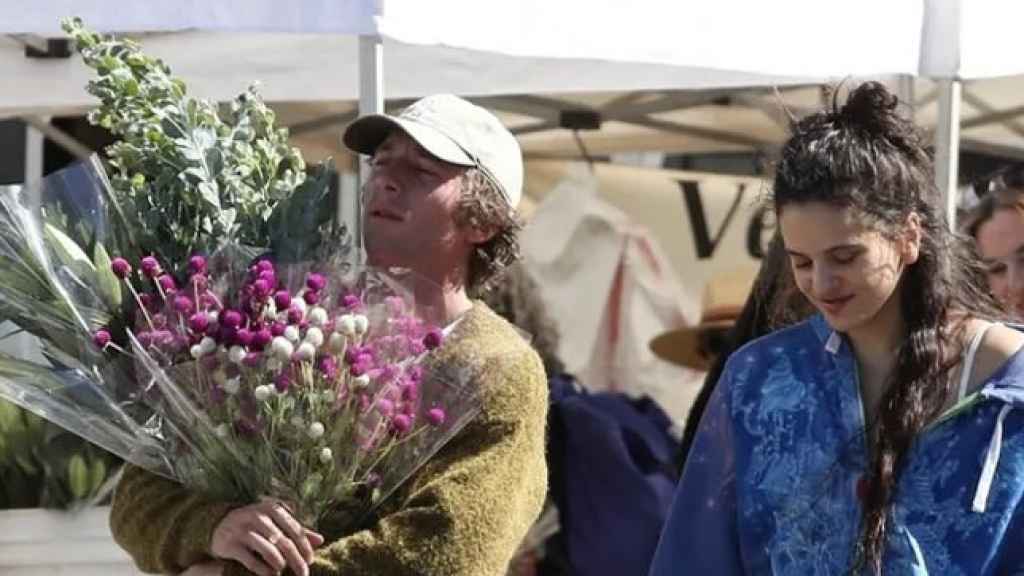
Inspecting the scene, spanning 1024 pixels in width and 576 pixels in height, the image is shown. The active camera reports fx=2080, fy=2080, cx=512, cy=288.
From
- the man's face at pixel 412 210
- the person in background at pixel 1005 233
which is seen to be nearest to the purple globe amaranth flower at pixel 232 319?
the man's face at pixel 412 210

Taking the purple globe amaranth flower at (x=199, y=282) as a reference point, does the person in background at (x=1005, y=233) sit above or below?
below

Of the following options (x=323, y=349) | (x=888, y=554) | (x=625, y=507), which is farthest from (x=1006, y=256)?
(x=323, y=349)

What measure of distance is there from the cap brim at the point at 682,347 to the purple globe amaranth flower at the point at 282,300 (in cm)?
431

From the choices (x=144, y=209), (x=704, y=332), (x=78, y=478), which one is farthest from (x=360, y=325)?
(x=704, y=332)

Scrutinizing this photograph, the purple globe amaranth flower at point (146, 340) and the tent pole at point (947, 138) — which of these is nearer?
the purple globe amaranth flower at point (146, 340)

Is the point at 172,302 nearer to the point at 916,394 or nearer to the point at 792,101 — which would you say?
the point at 916,394

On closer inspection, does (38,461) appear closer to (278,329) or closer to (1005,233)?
(278,329)

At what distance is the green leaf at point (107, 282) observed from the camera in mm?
2652

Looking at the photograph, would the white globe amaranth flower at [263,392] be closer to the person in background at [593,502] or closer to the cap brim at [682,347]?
the person in background at [593,502]

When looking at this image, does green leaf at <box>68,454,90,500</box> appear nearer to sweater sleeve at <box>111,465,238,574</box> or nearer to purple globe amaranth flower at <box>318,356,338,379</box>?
sweater sleeve at <box>111,465,238,574</box>

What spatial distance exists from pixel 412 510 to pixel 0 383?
55 centimetres

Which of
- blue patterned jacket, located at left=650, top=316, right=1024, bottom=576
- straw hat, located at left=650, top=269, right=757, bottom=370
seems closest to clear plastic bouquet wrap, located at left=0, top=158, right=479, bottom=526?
blue patterned jacket, located at left=650, top=316, right=1024, bottom=576

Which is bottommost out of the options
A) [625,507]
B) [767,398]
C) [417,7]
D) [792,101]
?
[625,507]

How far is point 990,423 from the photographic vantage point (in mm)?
2557
